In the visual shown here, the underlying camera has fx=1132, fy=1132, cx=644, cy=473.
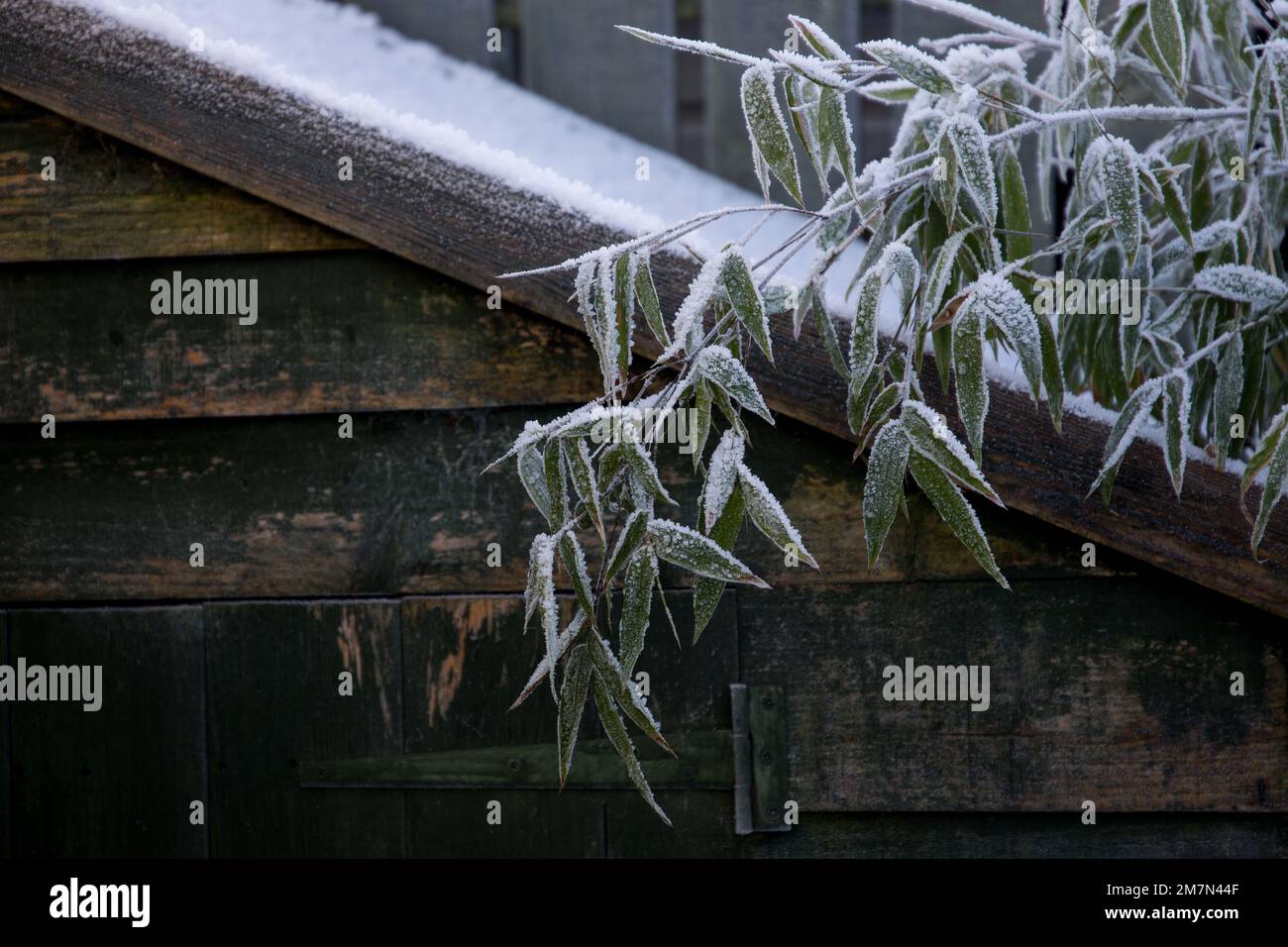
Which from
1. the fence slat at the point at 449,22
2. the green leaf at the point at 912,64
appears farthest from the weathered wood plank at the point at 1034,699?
the fence slat at the point at 449,22

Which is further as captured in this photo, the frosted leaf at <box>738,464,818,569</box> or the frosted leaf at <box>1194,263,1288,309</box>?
the frosted leaf at <box>1194,263,1288,309</box>

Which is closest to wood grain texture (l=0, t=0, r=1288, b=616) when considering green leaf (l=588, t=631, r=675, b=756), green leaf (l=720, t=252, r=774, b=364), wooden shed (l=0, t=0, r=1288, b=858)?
wooden shed (l=0, t=0, r=1288, b=858)

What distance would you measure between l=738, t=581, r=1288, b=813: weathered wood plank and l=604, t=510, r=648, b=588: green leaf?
308 mm

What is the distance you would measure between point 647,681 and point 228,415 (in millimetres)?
512

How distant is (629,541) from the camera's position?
87 cm

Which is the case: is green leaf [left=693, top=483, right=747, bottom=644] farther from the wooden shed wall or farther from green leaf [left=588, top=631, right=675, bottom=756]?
the wooden shed wall

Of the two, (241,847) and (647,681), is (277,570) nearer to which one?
(241,847)

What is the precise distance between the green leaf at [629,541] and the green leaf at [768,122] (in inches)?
10.8

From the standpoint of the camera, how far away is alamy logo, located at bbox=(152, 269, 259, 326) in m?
1.17

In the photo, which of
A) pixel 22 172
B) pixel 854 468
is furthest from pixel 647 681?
pixel 22 172

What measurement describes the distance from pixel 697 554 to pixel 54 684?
30.9 inches

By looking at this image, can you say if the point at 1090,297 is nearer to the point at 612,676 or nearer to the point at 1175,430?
the point at 1175,430
